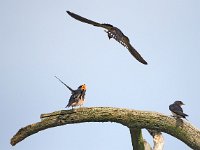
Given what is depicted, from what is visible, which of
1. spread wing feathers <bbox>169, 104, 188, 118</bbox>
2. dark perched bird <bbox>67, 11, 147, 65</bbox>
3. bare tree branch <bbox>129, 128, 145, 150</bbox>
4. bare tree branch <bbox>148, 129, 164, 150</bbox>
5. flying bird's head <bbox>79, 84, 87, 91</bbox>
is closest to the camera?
dark perched bird <bbox>67, 11, 147, 65</bbox>

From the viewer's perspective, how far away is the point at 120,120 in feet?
55.2

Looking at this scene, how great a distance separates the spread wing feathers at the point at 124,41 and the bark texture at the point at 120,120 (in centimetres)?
201

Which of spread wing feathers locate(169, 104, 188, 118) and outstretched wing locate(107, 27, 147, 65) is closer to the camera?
outstretched wing locate(107, 27, 147, 65)

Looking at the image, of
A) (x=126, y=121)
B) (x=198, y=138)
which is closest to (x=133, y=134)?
(x=126, y=121)

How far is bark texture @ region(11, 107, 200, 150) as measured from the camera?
16.5 m

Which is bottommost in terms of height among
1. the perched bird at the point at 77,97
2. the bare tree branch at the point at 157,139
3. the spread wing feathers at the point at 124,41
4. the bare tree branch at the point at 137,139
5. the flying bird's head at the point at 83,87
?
the bare tree branch at the point at 137,139

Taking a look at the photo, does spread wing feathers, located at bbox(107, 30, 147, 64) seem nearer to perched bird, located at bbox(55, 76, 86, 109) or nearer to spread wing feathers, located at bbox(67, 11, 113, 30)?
spread wing feathers, located at bbox(67, 11, 113, 30)

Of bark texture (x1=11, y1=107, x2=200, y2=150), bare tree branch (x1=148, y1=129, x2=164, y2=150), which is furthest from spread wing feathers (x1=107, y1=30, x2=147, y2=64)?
bare tree branch (x1=148, y1=129, x2=164, y2=150)

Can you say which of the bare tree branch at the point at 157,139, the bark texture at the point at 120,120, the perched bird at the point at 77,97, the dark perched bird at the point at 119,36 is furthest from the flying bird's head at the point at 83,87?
the bare tree branch at the point at 157,139

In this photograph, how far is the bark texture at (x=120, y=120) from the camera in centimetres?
1647

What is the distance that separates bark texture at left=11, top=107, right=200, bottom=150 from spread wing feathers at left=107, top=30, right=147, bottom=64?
201 cm

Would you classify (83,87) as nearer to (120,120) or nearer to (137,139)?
(120,120)

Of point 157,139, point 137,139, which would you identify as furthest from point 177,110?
point 157,139

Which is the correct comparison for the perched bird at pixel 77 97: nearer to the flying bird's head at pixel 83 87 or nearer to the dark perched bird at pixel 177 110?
the flying bird's head at pixel 83 87
